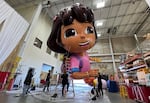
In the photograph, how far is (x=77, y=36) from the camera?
2.47m

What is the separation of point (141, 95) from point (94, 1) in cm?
801

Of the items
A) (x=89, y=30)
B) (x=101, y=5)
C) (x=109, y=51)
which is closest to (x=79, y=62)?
(x=89, y=30)

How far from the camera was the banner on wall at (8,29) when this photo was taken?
5530 mm

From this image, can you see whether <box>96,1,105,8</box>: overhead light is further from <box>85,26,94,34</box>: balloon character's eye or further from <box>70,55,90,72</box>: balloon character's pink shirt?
<box>70,55,90,72</box>: balloon character's pink shirt

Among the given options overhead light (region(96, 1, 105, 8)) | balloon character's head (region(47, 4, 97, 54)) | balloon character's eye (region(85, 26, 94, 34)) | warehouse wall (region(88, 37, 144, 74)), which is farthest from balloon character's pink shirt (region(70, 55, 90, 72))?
warehouse wall (region(88, 37, 144, 74))

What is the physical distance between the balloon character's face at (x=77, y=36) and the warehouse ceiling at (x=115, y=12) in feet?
22.7

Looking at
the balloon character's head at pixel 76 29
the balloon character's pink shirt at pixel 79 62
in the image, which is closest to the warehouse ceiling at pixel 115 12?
the balloon character's head at pixel 76 29

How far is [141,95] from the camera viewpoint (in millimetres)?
3445

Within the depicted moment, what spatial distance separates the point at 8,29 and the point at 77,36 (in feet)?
16.4

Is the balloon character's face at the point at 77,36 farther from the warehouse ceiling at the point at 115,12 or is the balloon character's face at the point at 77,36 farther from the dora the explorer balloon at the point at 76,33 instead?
the warehouse ceiling at the point at 115,12

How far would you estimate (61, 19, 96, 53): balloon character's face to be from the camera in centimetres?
248

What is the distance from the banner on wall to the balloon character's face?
448cm

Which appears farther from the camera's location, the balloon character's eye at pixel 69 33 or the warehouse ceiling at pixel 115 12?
the warehouse ceiling at pixel 115 12

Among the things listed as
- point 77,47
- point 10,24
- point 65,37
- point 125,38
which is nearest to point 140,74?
point 77,47
